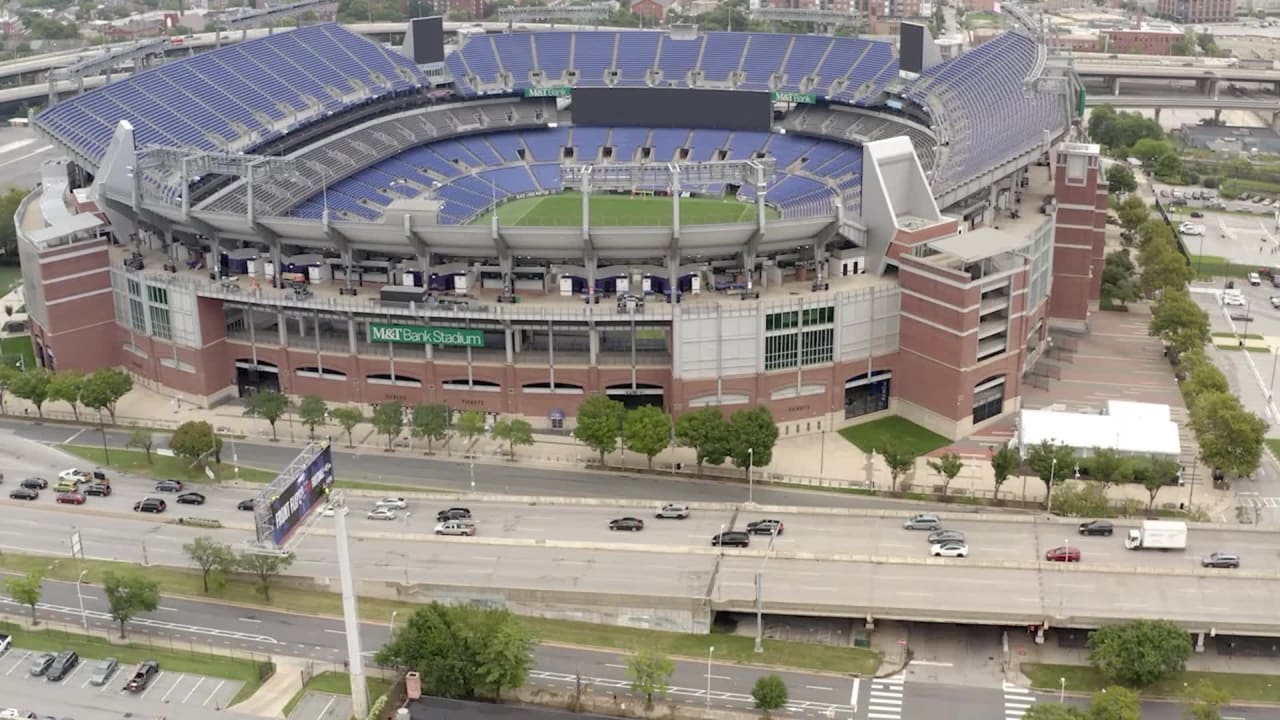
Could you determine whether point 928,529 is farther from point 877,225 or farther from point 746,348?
point 877,225

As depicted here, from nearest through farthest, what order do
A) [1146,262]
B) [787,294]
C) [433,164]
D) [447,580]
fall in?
1. [447,580]
2. [787,294]
3. [1146,262]
4. [433,164]

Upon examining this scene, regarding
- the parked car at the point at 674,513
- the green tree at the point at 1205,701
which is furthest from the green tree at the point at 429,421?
the green tree at the point at 1205,701

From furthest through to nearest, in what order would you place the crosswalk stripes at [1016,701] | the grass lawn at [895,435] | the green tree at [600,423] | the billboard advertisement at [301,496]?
the grass lawn at [895,435] < the green tree at [600,423] < the crosswalk stripes at [1016,701] < the billboard advertisement at [301,496]

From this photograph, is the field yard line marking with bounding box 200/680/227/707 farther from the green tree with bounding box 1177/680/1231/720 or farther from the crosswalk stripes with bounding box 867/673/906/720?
the green tree with bounding box 1177/680/1231/720

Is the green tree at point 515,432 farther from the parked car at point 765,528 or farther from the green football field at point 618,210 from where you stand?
the green football field at point 618,210

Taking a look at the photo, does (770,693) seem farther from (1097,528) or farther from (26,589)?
(26,589)

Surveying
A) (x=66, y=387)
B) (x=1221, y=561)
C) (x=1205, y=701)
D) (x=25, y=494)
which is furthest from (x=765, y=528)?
(x=66, y=387)

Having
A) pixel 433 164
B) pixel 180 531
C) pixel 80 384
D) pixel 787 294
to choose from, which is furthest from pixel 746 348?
pixel 433 164

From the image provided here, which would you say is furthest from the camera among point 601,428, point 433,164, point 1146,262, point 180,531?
point 433,164
